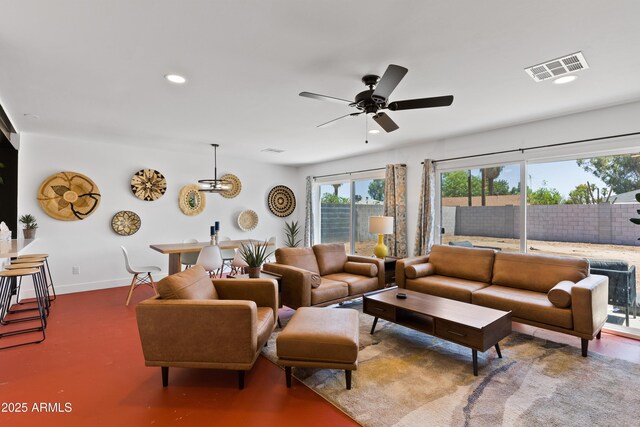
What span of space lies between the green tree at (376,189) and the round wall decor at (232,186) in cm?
285

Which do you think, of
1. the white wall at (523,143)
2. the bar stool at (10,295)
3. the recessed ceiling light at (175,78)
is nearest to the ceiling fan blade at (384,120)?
the white wall at (523,143)

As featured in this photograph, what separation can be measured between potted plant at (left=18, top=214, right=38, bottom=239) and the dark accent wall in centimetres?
10

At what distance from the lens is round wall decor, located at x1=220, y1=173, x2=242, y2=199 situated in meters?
6.60

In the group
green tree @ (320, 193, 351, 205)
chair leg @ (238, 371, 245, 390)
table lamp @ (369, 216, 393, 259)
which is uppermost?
green tree @ (320, 193, 351, 205)

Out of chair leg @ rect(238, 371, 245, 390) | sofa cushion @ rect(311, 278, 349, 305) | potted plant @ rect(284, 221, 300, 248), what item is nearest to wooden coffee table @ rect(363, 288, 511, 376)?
sofa cushion @ rect(311, 278, 349, 305)

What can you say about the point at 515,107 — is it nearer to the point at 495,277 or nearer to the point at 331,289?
the point at 495,277

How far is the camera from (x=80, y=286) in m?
5.03

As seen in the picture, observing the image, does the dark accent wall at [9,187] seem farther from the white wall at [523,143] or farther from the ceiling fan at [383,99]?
the white wall at [523,143]

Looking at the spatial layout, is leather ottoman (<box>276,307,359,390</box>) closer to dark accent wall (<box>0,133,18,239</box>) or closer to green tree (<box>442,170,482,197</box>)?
green tree (<box>442,170,482,197</box>)

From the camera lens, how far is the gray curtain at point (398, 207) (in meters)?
5.38

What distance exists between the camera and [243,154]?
625cm

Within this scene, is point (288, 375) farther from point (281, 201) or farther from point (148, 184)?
point (281, 201)

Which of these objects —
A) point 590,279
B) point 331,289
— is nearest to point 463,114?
point 590,279

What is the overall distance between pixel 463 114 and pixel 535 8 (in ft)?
6.42
